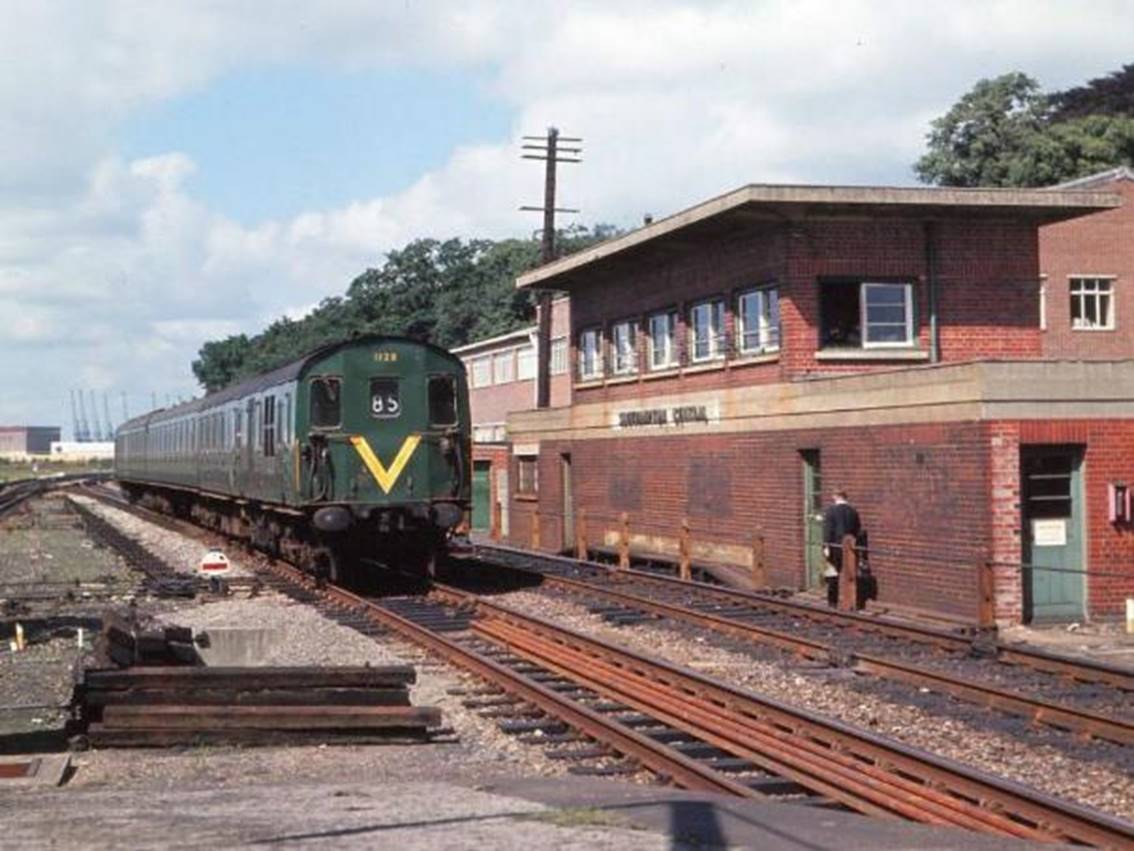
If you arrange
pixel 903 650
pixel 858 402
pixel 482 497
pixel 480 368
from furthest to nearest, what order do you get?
pixel 480 368 → pixel 482 497 → pixel 858 402 → pixel 903 650

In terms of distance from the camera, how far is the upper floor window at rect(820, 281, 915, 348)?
2327cm

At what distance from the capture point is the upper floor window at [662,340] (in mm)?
27812

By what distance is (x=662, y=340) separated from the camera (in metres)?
28.5

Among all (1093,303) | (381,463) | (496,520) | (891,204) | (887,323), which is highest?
(1093,303)

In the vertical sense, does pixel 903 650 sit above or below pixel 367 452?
below

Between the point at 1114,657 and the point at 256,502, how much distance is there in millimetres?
14974

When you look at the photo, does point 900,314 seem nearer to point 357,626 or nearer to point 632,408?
point 632,408

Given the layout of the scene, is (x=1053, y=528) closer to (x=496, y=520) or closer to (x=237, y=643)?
(x=237, y=643)

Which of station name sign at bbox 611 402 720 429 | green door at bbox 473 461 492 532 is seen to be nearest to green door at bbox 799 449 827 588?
station name sign at bbox 611 402 720 429

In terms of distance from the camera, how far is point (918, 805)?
8.20 m

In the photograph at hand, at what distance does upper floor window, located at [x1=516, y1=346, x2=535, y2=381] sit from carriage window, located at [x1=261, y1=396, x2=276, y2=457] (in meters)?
28.7

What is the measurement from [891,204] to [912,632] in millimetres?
8395

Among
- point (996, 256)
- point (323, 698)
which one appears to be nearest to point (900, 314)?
point (996, 256)

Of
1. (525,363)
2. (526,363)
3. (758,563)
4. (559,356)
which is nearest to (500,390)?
(525,363)
